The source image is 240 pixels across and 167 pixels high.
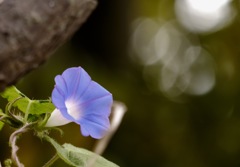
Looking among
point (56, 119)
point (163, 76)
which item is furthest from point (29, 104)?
point (163, 76)

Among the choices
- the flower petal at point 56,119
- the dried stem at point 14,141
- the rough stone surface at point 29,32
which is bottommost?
the dried stem at point 14,141

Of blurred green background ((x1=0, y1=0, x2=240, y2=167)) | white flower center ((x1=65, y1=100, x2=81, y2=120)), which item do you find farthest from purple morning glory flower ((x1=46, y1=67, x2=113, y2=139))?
blurred green background ((x1=0, y1=0, x2=240, y2=167))

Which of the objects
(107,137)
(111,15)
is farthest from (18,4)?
(111,15)

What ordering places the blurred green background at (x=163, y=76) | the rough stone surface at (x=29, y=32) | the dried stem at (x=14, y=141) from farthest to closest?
1. the blurred green background at (x=163, y=76)
2. the dried stem at (x=14, y=141)
3. the rough stone surface at (x=29, y=32)

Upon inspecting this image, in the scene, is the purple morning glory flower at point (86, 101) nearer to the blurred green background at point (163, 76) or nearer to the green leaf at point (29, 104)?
the green leaf at point (29, 104)

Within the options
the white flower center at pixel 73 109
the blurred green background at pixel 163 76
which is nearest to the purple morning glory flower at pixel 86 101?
the white flower center at pixel 73 109

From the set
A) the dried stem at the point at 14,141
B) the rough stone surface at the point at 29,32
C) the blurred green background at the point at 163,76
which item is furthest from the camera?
the blurred green background at the point at 163,76
